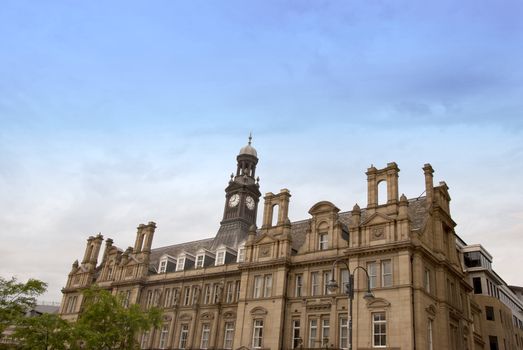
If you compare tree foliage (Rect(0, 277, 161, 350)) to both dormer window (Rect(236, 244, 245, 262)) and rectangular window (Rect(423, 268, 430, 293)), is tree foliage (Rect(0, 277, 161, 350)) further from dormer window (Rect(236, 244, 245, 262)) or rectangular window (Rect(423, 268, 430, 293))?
rectangular window (Rect(423, 268, 430, 293))

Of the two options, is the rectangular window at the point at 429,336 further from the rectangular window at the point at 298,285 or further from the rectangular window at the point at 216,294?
the rectangular window at the point at 216,294

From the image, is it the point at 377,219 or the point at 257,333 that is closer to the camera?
the point at 377,219

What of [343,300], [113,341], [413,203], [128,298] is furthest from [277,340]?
[128,298]

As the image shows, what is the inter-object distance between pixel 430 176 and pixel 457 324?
15.0 meters

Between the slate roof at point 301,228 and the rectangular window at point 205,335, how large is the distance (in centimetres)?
1409

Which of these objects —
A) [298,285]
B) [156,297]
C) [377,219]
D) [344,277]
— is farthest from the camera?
[156,297]

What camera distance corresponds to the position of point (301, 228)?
58.8 meters

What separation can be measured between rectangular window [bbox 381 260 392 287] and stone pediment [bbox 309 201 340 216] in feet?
27.9

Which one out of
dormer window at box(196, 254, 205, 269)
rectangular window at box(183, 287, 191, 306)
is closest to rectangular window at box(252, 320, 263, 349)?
rectangular window at box(183, 287, 191, 306)

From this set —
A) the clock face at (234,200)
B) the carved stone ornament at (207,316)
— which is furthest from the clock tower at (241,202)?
the carved stone ornament at (207,316)

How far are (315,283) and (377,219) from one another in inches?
370

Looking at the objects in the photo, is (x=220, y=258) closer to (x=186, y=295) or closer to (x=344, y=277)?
(x=186, y=295)

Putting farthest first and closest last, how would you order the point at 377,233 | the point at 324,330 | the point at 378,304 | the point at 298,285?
the point at 298,285 → the point at 324,330 → the point at 377,233 → the point at 378,304

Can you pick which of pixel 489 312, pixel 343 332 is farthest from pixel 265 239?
pixel 489 312
